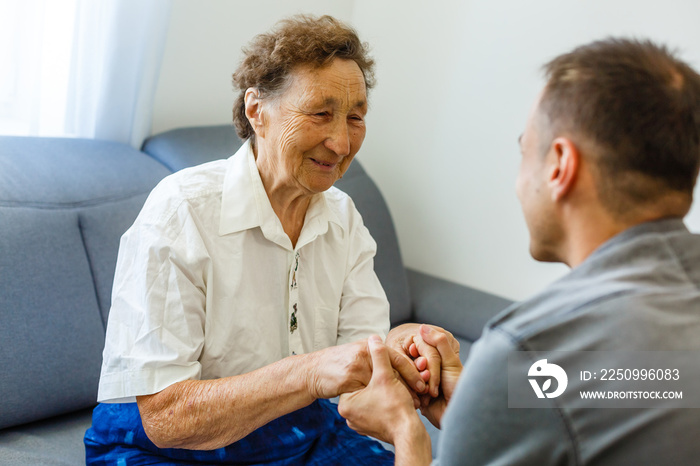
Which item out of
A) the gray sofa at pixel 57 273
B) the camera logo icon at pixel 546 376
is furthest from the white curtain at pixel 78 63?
the camera logo icon at pixel 546 376

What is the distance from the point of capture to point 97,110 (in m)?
2.20

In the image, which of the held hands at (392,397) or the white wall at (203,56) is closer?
the held hands at (392,397)

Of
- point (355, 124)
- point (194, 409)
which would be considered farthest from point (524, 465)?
point (355, 124)

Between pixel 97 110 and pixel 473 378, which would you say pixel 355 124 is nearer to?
pixel 473 378

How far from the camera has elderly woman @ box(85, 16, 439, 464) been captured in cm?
133

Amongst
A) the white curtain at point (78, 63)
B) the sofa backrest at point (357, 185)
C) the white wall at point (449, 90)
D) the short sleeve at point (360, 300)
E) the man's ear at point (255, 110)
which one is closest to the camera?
the man's ear at point (255, 110)

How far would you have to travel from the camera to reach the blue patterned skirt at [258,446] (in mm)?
1397

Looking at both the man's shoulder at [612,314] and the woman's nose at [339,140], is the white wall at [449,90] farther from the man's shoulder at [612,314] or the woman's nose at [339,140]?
the man's shoulder at [612,314]

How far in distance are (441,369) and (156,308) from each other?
0.61m

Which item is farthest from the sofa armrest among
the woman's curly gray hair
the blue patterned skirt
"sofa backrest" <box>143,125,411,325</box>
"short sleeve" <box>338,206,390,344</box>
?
the woman's curly gray hair

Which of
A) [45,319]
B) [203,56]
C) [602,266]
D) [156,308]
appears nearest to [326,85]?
[156,308]

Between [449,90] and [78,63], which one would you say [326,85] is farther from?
[449,90]

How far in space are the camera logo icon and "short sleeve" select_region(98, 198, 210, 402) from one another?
2.52 ft

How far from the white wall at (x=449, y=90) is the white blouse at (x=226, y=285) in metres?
1.05
